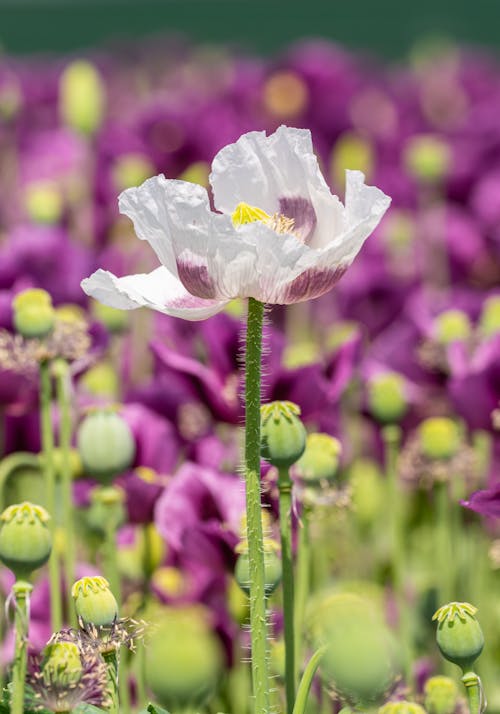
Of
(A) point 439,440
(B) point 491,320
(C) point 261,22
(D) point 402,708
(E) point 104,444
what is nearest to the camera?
(D) point 402,708

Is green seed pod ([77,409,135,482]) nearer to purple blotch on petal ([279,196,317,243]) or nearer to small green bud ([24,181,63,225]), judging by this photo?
purple blotch on petal ([279,196,317,243])

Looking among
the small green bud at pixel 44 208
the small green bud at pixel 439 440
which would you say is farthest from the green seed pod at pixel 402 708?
the small green bud at pixel 44 208

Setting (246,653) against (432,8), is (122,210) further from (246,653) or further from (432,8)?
(432,8)

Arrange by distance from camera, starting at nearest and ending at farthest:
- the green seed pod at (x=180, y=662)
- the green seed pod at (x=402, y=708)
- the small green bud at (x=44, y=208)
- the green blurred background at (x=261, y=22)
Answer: the green seed pod at (x=180, y=662) < the green seed pod at (x=402, y=708) < the small green bud at (x=44, y=208) < the green blurred background at (x=261, y=22)

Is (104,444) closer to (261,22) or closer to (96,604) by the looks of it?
(96,604)

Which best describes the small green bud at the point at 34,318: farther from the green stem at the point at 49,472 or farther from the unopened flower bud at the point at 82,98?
the unopened flower bud at the point at 82,98

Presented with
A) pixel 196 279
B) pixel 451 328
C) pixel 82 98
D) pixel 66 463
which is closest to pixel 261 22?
pixel 82 98
